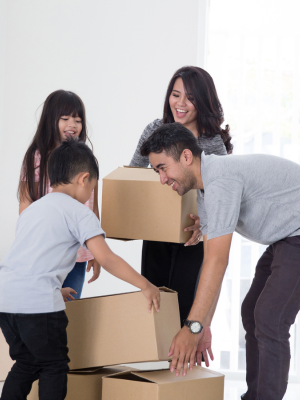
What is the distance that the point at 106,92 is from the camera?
7.85ft

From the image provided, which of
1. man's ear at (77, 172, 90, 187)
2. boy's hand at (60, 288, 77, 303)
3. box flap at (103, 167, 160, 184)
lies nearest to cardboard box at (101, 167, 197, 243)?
box flap at (103, 167, 160, 184)

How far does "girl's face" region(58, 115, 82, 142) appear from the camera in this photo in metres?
1.58

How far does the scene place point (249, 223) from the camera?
127cm

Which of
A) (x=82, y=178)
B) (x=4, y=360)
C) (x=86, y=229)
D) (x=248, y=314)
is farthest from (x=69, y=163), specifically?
(x=4, y=360)

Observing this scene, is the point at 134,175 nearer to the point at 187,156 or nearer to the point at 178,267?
the point at 187,156

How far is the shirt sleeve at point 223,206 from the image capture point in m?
1.15

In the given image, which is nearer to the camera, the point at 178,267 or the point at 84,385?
the point at 84,385

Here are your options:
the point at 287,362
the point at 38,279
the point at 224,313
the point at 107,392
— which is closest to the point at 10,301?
the point at 38,279

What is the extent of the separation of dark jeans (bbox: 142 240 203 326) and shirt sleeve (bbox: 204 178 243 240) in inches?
15.9

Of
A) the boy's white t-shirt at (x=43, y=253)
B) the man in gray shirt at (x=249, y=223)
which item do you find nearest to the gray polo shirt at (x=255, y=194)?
the man in gray shirt at (x=249, y=223)

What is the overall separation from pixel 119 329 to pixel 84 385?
0.23m

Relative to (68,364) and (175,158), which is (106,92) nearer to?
(175,158)

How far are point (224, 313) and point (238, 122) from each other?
1.04m

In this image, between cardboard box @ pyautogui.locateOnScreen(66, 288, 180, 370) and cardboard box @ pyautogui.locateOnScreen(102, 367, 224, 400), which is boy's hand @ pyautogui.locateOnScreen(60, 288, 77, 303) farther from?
cardboard box @ pyautogui.locateOnScreen(102, 367, 224, 400)
